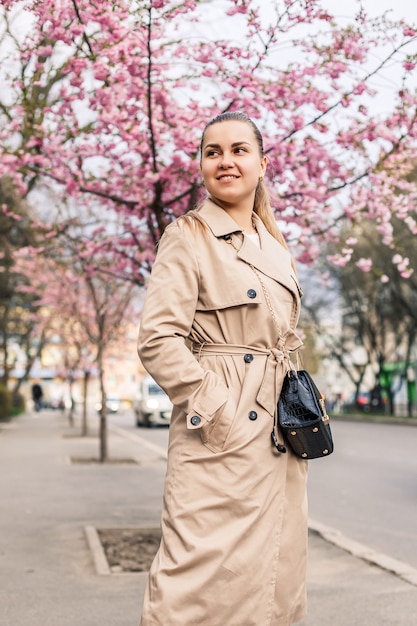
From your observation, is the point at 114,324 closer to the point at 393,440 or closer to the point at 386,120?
the point at 393,440

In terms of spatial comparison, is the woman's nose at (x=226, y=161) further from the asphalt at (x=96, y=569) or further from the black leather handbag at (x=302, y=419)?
the asphalt at (x=96, y=569)

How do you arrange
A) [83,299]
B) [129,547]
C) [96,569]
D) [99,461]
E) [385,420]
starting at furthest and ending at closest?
[385,420]
[83,299]
[99,461]
[129,547]
[96,569]

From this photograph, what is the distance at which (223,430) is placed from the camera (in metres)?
2.82

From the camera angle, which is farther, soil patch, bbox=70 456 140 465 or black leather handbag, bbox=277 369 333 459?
soil patch, bbox=70 456 140 465

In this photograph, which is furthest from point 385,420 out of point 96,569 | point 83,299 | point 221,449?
point 221,449

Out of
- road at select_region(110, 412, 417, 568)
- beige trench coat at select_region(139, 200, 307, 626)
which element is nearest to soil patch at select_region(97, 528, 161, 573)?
road at select_region(110, 412, 417, 568)

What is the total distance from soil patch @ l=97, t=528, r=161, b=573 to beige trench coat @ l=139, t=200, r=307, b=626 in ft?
12.7

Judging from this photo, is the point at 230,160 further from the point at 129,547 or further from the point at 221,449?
the point at 129,547

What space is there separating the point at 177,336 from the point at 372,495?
917 cm

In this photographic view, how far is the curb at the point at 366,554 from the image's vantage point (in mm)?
6332

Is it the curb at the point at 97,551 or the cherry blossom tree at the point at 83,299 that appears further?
the cherry blossom tree at the point at 83,299

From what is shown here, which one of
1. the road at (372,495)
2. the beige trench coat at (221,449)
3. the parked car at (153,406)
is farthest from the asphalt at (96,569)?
the parked car at (153,406)

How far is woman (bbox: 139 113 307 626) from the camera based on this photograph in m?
2.78

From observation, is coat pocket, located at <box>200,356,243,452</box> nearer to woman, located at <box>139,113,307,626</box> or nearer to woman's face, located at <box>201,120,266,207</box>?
woman, located at <box>139,113,307,626</box>
